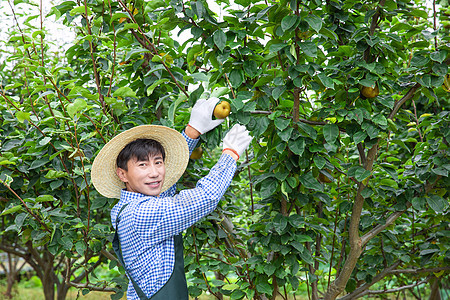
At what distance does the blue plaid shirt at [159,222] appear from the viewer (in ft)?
5.11

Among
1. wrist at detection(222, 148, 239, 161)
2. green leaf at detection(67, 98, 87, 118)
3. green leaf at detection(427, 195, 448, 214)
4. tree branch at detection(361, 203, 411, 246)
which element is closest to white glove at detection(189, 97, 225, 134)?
wrist at detection(222, 148, 239, 161)

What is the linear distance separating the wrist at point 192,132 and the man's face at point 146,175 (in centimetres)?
19

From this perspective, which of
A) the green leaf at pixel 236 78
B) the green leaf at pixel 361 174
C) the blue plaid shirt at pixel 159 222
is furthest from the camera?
the green leaf at pixel 361 174

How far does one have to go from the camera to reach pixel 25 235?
7.33ft

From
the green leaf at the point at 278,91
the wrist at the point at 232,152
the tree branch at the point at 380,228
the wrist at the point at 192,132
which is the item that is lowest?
the tree branch at the point at 380,228

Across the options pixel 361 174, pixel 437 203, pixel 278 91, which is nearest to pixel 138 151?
pixel 278 91

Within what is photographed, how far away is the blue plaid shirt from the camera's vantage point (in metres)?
1.56

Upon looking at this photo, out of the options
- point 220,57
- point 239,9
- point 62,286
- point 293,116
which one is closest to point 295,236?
point 293,116

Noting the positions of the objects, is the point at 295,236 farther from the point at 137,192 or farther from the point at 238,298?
the point at 137,192

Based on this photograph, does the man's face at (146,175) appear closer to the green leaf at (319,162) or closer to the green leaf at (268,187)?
the green leaf at (268,187)

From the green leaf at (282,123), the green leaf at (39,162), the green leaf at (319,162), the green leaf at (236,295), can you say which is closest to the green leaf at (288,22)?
the green leaf at (282,123)

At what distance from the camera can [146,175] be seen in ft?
5.62

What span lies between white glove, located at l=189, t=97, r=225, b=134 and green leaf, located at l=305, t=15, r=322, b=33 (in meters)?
0.44

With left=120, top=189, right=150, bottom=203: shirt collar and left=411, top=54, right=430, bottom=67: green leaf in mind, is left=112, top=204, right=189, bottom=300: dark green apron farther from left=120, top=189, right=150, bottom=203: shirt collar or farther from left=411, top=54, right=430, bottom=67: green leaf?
left=411, top=54, right=430, bottom=67: green leaf
